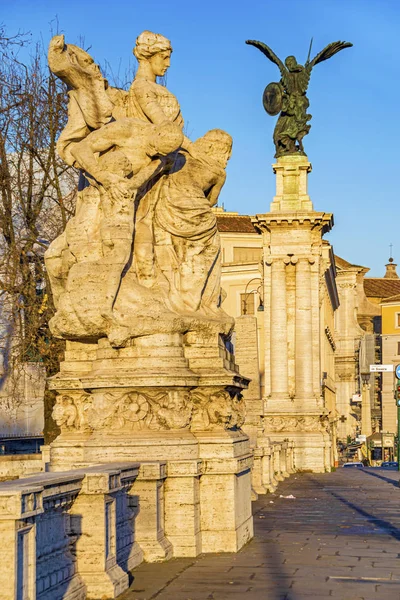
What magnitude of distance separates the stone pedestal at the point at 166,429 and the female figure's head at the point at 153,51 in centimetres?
296

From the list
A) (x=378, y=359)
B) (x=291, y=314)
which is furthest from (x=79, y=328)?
(x=378, y=359)

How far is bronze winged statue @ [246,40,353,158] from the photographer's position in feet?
130

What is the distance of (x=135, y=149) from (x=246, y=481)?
358 cm

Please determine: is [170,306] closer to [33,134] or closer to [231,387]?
[231,387]

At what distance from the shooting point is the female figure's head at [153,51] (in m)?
11.7

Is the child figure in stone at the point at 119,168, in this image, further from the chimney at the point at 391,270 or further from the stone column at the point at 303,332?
the chimney at the point at 391,270

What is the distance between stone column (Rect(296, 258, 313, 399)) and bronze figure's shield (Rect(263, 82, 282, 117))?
18.5 feet

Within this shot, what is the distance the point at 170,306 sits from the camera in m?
11.0

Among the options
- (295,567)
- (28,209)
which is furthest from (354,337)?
(295,567)

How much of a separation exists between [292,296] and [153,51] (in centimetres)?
2734

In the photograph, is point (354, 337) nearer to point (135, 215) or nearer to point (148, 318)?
point (135, 215)

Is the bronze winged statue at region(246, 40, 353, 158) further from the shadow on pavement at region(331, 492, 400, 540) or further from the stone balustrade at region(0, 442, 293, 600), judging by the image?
the stone balustrade at region(0, 442, 293, 600)

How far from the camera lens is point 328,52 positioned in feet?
133

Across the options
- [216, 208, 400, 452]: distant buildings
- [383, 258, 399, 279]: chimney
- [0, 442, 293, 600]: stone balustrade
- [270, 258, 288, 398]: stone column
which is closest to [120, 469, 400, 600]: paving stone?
[0, 442, 293, 600]: stone balustrade
